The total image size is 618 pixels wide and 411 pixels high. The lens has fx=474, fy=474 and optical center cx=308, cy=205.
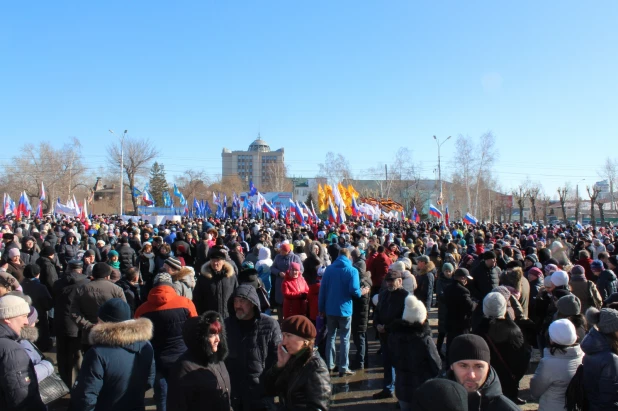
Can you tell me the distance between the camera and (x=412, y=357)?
14.8ft

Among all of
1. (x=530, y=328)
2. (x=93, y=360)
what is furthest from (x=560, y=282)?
(x=93, y=360)

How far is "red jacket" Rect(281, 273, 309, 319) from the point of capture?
725 cm

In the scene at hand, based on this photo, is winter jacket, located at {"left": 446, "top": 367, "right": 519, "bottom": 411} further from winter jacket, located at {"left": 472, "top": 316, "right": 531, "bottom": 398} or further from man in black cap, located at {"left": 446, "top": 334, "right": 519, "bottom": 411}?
winter jacket, located at {"left": 472, "top": 316, "right": 531, "bottom": 398}

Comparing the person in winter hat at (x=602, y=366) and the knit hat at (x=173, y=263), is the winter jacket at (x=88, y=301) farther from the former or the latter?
the person in winter hat at (x=602, y=366)

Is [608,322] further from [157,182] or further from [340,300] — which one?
[157,182]

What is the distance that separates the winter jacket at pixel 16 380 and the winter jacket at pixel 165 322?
3.81 feet

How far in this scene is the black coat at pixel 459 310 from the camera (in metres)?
6.20

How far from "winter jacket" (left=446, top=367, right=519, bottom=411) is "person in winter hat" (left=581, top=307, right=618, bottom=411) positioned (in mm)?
1285

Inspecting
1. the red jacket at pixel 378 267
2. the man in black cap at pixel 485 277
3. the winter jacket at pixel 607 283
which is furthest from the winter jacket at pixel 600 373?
the red jacket at pixel 378 267

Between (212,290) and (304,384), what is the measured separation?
10.8 ft

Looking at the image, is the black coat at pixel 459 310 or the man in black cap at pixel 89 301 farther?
the black coat at pixel 459 310

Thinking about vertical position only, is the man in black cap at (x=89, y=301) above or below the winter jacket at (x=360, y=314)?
above

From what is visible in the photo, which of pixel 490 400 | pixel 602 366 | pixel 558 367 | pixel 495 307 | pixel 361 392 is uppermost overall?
pixel 495 307

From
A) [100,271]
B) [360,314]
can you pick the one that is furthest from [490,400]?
[100,271]
